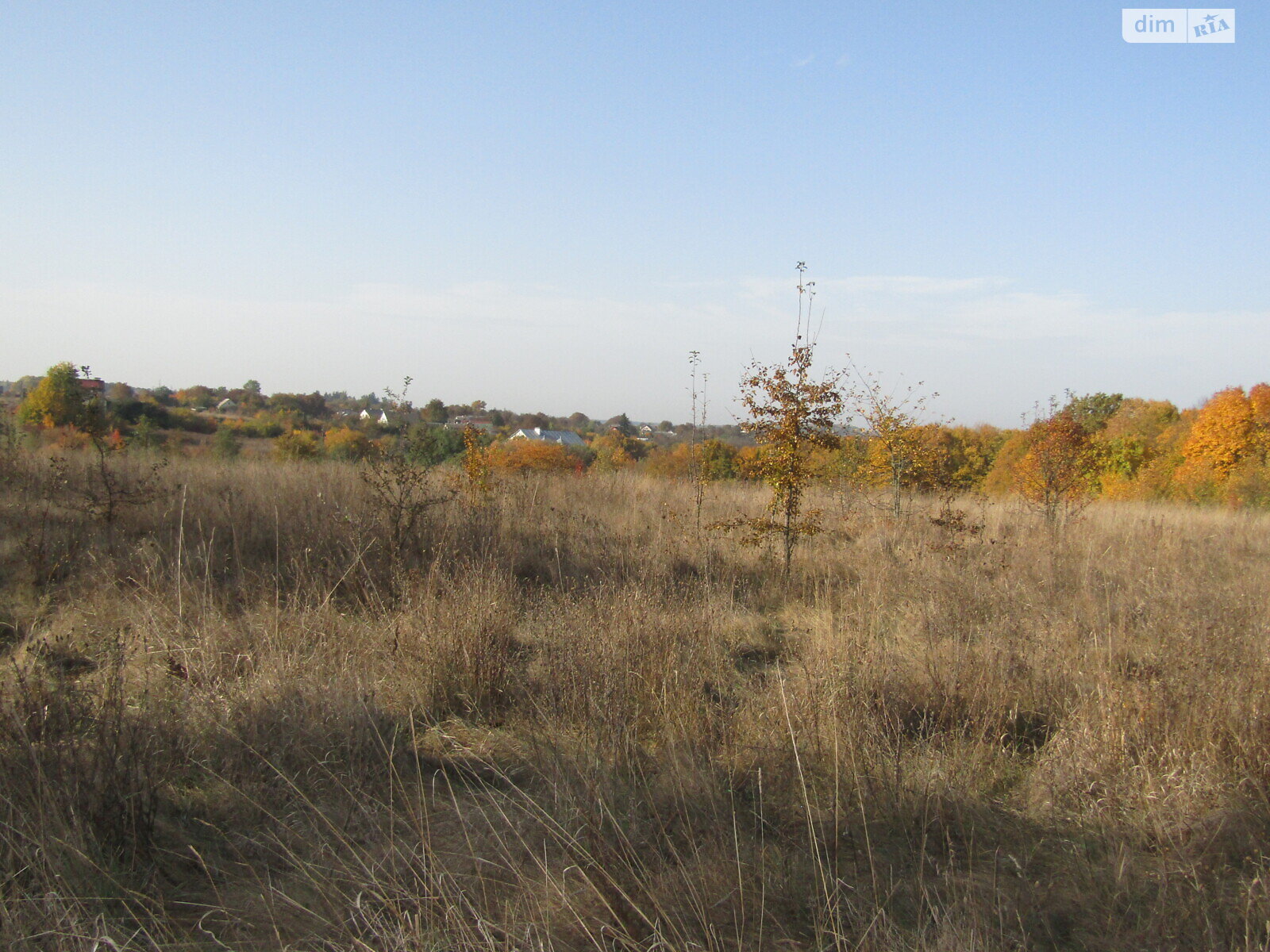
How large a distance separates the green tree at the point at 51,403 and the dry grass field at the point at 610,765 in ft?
36.5

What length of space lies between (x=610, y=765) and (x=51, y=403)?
2082 cm

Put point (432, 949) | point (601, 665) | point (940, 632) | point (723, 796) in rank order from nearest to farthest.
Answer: point (432, 949), point (723, 796), point (601, 665), point (940, 632)

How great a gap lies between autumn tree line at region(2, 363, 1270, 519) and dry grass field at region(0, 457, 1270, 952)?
2.30 meters

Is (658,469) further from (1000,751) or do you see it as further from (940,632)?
(1000,751)

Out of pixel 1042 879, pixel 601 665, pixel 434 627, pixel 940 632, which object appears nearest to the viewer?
pixel 1042 879

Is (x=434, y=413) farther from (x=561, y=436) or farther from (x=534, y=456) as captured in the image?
(x=561, y=436)

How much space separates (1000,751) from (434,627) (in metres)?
3.31

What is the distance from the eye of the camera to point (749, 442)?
9.51 m

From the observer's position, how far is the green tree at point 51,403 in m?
15.5

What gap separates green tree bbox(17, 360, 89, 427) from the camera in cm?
1549

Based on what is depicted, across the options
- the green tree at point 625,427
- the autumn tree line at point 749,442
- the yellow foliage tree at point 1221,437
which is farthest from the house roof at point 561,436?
the yellow foliage tree at point 1221,437

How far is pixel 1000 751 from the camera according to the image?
149 inches

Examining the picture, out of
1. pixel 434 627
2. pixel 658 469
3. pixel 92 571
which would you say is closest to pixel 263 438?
pixel 658 469

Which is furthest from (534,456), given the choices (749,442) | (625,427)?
(749,442)
